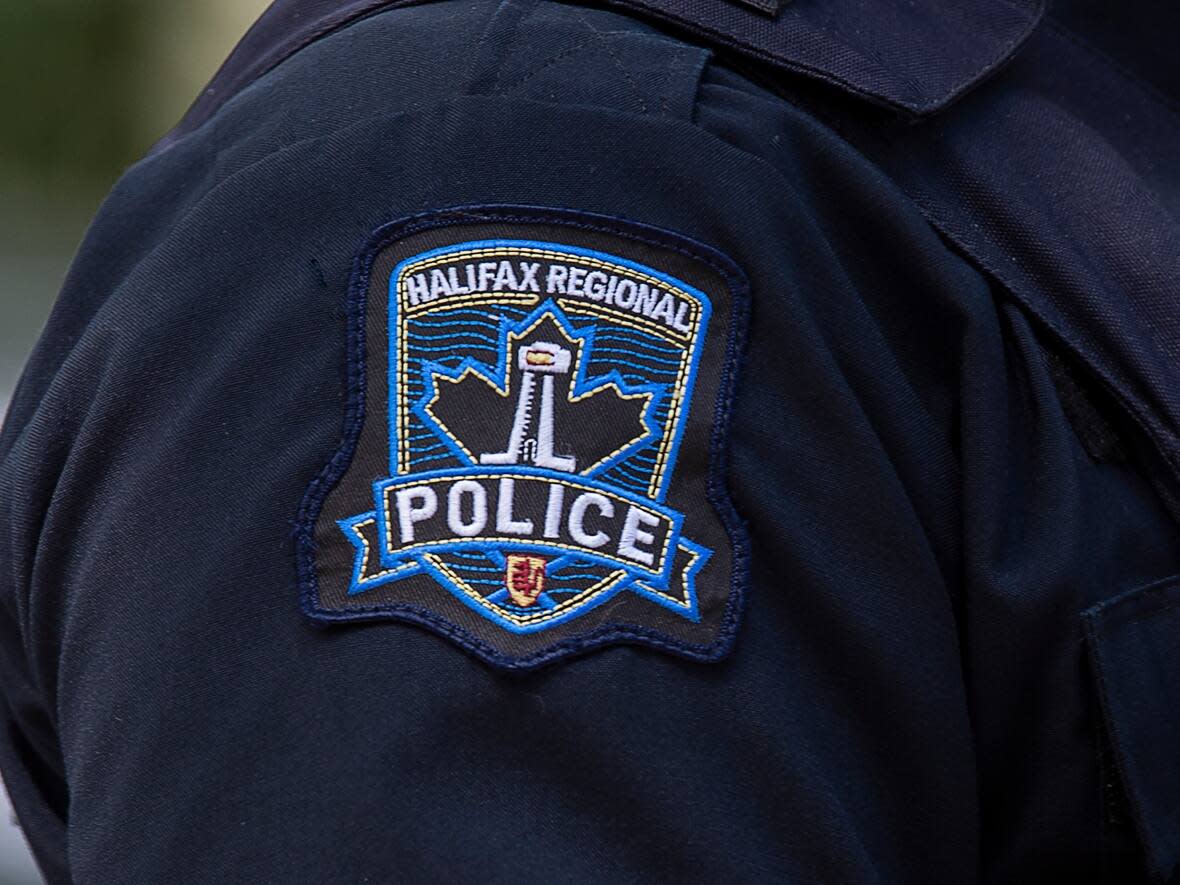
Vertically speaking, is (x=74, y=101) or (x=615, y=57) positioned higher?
(x=74, y=101)

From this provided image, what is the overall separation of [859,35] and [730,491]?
0.26 m

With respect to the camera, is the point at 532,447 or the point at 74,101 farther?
the point at 74,101

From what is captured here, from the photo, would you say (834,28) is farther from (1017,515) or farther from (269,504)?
(269,504)

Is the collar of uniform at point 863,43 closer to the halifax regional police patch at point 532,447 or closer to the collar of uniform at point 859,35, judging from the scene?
the collar of uniform at point 859,35

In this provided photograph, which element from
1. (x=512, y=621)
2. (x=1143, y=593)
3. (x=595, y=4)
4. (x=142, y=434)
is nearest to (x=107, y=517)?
(x=142, y=434)

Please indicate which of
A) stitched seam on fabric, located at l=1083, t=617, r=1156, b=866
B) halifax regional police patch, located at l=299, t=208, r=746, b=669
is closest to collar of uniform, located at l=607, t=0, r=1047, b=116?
halifax regional police patch, located at l=299, t=208, r=746, b=669

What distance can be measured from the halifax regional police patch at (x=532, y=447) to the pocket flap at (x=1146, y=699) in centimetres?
20

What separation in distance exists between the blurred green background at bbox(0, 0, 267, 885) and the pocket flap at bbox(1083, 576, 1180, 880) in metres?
4.71

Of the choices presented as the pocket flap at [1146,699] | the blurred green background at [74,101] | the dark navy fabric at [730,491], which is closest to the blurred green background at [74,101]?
the blurred green background at [74,101]

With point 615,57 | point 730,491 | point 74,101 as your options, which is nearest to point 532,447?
point 730,491

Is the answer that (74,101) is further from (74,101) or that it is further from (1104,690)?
(1104,690)

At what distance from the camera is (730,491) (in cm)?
59

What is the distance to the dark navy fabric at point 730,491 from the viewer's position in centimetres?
56

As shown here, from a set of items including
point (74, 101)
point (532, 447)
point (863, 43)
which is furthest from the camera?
point (74, 101)
